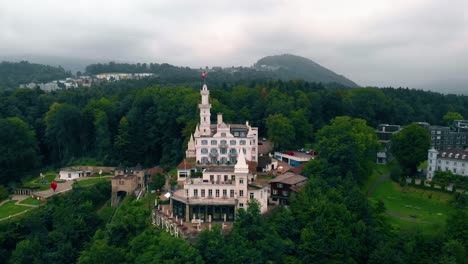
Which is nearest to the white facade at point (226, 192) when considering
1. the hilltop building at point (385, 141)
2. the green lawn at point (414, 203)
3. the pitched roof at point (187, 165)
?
the pitched roof at point (187, 165)

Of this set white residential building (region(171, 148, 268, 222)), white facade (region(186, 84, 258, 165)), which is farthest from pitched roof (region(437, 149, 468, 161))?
white residential building (region(171, 148, 268, 222))

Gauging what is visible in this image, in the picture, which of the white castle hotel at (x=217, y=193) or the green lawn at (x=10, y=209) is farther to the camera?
the green lawn at (x=10, y=209)

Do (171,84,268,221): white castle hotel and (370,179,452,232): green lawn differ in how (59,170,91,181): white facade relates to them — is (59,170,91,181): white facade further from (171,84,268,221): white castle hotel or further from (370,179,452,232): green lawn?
(370,179,452,232): green lawn

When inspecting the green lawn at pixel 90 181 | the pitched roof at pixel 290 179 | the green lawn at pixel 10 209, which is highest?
the pitched roof at pixel 290 179

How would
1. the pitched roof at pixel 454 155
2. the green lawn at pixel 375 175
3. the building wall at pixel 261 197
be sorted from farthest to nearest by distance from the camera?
the green lawn at pixel 375 175 → the pitched roof at pixel 454 155 → the building wall at pixel 261 197

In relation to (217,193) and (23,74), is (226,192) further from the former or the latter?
(23,74)

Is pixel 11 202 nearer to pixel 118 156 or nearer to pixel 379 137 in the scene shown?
pixel 118 156

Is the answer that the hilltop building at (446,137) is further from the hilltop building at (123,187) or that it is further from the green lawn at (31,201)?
the green lawn at (31,201)
